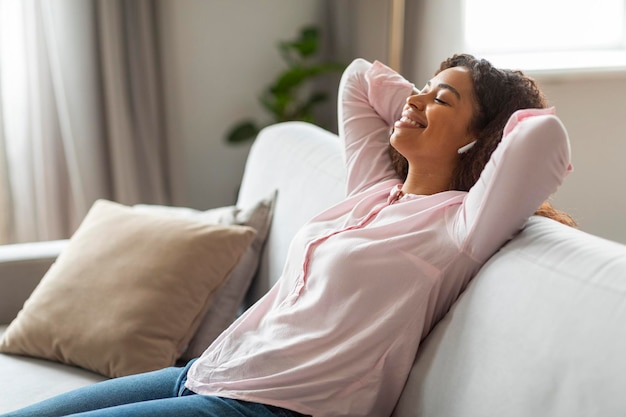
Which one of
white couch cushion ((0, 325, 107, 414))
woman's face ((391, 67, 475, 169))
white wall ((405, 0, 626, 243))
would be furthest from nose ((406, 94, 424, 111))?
white wall ((405, 0, 626, 243))

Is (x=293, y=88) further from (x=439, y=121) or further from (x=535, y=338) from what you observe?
(x=535, y=338)

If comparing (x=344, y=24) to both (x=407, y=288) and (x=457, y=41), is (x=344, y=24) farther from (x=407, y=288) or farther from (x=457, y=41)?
(x=407, y=288)

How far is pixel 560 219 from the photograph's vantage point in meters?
1.52

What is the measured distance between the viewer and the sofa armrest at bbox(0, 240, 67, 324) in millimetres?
2385

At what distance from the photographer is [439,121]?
61.6 inches

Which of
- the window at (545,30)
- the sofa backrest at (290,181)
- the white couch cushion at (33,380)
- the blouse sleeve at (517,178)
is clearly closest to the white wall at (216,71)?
the window at (545,30)

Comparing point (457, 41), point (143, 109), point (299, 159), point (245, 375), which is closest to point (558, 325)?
point (245, 375)

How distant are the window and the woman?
180 centimetres

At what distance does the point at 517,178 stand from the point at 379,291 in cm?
31

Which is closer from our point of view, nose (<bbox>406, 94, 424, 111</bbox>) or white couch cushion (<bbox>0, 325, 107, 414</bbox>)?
nose (<bbox>406, 94, 424, 111</bbox>)

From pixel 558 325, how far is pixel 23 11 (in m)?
2.69

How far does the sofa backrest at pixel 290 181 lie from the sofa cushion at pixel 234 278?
0.08ft

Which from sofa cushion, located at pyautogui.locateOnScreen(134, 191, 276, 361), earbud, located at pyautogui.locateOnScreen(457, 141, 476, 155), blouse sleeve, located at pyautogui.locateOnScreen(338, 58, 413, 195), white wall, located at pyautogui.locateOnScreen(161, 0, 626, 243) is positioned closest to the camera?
earbud, located at pyautogui.locateOnScreen(457, 141, 476, 155)

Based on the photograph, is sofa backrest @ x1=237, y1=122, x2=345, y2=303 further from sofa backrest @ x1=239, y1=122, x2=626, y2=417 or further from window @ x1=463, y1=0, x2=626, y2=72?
window @ x1=463, y1=0, x2=626, y2=72
